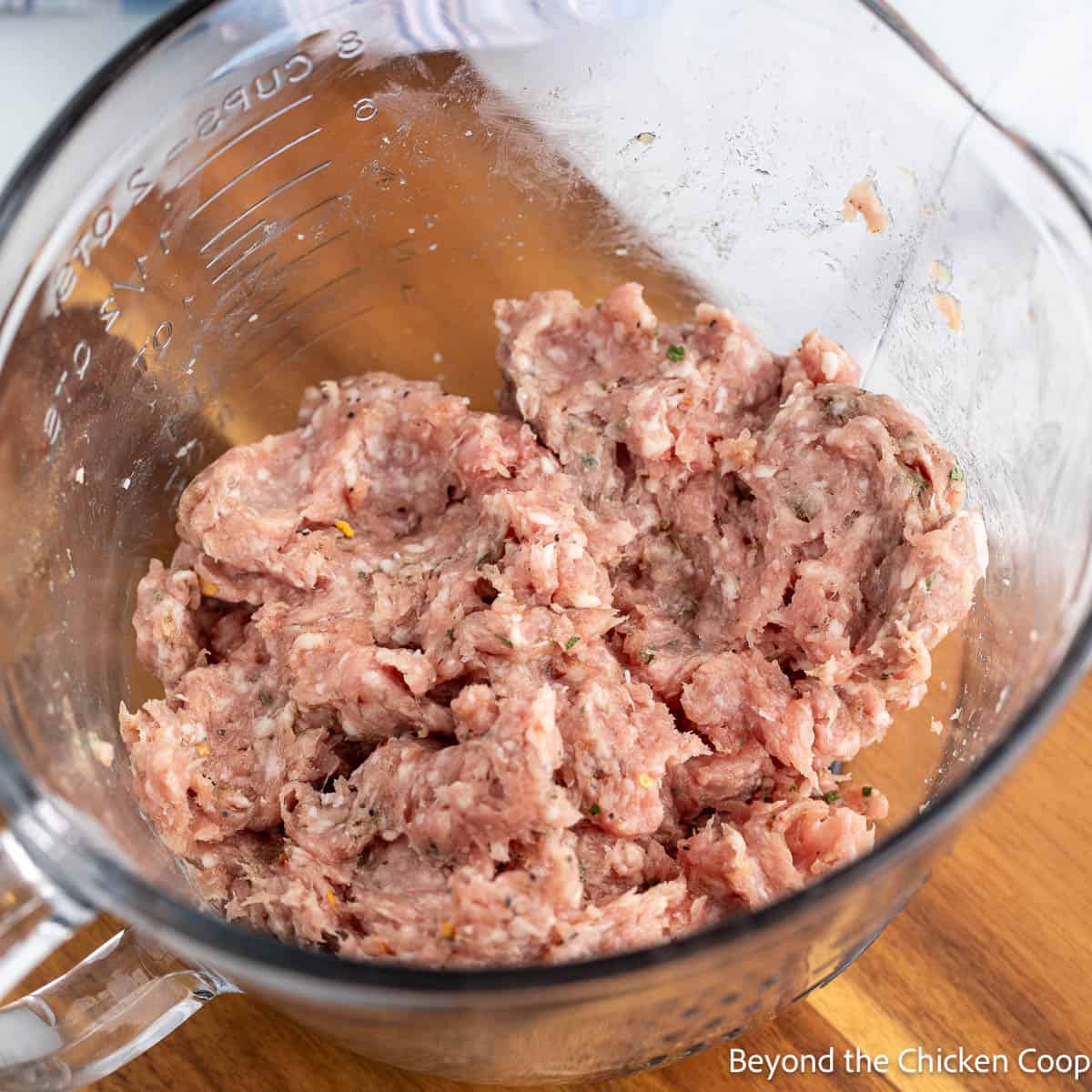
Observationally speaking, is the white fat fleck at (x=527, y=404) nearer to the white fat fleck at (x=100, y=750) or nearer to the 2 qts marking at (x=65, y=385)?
the 2 qts marking at (x=65, y=385)

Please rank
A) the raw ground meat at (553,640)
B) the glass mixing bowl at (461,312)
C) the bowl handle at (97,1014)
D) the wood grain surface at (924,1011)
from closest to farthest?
1. the glass mixing bowl at (461,312)
2. the bowl handle at (97,1014)
3. the raw ground meat at (553,640)
4. the wood grain surface at (924,1011)

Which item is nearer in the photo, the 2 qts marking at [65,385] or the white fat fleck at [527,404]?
the 2 qts marking at [65,385]

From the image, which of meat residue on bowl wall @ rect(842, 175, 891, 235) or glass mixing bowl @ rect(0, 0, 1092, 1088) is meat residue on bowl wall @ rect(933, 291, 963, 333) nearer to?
glass mixing bowl @ rect(0, 0, 1092, 1088)

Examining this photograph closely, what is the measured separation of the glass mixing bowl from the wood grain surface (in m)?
0.22

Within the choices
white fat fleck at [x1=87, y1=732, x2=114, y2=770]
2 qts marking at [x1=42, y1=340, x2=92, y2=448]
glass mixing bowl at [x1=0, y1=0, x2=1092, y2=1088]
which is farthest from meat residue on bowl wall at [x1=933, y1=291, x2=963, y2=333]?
white fat fleck at [x1=87, y1=732, x2=114, y2=770]

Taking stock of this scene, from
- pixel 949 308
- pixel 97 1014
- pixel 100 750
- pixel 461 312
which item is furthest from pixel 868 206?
pixel 97 1014

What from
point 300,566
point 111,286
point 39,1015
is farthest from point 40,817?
point 111,286

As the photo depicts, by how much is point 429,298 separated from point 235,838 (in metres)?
1.14

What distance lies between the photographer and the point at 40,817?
1385mm

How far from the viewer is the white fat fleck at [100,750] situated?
177 cm

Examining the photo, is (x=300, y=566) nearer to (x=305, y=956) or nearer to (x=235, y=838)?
(x=235, y=838)

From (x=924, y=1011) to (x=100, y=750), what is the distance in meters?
1.42

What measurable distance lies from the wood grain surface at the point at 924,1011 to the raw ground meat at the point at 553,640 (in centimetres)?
33

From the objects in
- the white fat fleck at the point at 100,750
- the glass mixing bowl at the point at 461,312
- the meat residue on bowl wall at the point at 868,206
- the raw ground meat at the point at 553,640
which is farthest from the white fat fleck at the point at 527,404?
the white fat fleck at the point at 100,750
